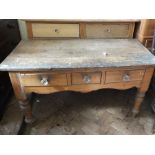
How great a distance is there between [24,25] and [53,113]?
79cm

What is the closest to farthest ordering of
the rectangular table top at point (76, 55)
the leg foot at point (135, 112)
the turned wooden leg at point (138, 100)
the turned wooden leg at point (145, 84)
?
the rectangular table top at point (76, 55)
the turned wooden leg at point (145, 84)
the turned wooden leg at point (138, 100)
the leg foot at point (135, 112)

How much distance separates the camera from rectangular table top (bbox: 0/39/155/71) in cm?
89

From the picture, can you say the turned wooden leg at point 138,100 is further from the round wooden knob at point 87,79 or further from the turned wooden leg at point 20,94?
the turned wooden leg at point 20,94

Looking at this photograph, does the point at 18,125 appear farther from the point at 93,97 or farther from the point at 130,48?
the point at 130,48

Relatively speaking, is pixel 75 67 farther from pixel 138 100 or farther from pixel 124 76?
pixel 138 100

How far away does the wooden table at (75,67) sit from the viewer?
89 cm

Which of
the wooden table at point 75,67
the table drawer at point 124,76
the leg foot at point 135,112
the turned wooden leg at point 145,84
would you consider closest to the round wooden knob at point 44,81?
the wooden table at point 75,67

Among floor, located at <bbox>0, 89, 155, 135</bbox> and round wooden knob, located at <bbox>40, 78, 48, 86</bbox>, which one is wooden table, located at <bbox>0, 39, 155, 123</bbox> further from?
floor, located at <bbox>0, 89, 155, 135</bbox>

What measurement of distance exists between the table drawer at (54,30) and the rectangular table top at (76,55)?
0.06 metres

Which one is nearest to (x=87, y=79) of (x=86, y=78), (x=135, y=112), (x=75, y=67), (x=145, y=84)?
(x=86, y=78)

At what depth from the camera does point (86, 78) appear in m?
0.97

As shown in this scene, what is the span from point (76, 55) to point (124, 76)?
337 mm
